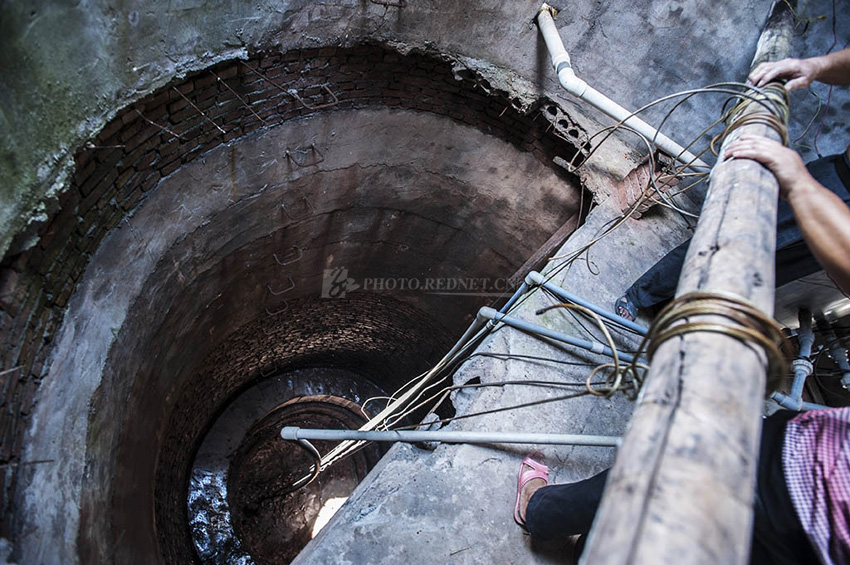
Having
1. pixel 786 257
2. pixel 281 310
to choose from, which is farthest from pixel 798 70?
pixel 281 310

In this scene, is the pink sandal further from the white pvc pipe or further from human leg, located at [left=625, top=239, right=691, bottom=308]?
the white pvc pipe

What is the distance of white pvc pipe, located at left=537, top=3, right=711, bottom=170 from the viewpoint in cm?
353

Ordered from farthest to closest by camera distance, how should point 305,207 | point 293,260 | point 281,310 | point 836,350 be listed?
point 281,310, point 293,260, point 305,207, point 836,350

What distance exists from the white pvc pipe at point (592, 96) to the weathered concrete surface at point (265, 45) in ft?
0.88

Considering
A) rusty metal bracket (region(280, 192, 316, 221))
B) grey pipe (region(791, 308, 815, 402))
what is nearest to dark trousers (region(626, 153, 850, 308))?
grey pipe (region(791, 308, 815, 402))

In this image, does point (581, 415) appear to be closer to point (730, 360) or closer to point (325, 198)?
point (730, 360)

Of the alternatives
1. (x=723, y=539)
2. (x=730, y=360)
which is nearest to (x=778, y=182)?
(x=730, y=360)

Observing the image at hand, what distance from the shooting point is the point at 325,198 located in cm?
448

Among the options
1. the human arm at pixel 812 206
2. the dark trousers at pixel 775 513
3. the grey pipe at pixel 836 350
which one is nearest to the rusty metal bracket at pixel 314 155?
the human arm at pixel 812 206

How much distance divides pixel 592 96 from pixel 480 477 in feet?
8.48

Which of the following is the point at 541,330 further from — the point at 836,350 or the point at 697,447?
the point at 836,350

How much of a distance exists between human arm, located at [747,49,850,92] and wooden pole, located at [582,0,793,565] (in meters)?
1.31

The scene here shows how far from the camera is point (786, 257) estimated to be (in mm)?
2910

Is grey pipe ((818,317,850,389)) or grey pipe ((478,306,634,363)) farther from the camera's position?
grey pipe ((818,317,850,389))
